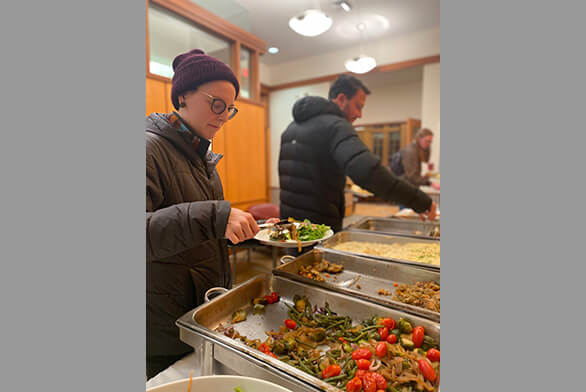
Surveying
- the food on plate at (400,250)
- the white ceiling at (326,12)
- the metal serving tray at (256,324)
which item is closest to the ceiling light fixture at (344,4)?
the white ceiling at (326,12)

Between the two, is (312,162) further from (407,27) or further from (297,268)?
(407,27)

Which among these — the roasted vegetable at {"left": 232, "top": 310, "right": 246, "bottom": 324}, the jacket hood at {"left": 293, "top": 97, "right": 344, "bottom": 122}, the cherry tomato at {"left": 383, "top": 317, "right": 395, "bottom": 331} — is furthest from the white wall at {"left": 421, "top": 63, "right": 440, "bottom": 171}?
the roasted vegetable at {"left": 232, "top": 310, "right": 246, "bottom": 324}

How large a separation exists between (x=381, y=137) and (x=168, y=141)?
5.68 feet

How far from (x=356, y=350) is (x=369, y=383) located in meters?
0.11

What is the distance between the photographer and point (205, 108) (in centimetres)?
61

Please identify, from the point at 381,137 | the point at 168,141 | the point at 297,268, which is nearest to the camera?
the point at 168,141

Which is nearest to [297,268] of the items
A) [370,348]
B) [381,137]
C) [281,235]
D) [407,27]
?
[281,235]

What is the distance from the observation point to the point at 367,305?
2.82 feet

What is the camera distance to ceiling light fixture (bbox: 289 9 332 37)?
0.89 meters

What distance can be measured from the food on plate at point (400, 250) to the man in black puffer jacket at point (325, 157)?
0.23 metres

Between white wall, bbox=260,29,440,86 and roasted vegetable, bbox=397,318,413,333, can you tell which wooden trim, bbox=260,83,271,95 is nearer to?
white wall, bbox=260,29,440,86

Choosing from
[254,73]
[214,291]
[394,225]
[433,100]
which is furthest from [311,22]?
[394,225]

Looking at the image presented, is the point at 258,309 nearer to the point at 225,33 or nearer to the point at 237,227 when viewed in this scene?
the point at 237,227

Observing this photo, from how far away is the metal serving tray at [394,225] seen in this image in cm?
192
